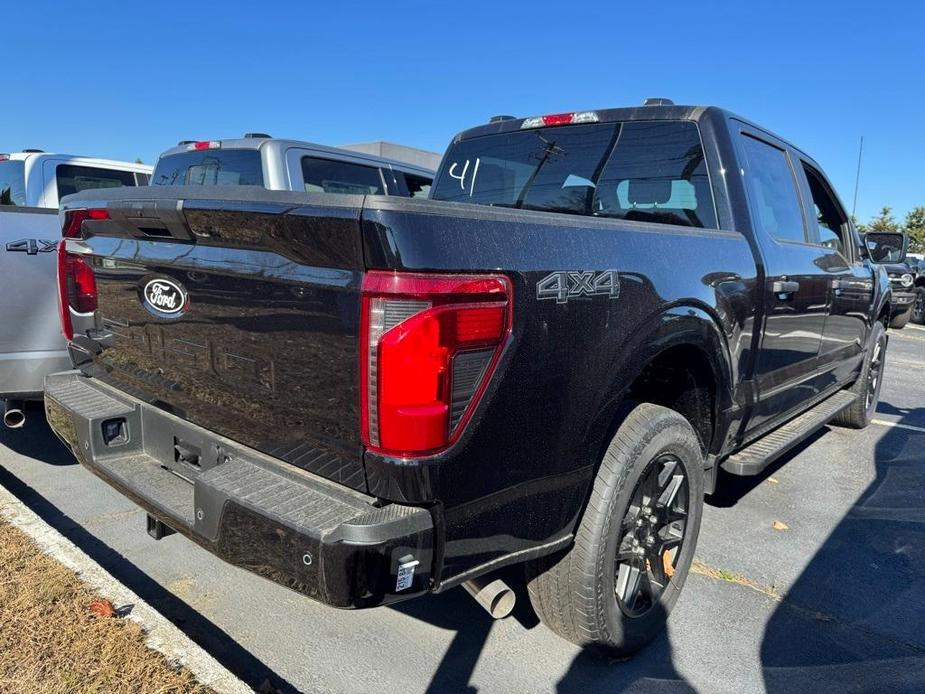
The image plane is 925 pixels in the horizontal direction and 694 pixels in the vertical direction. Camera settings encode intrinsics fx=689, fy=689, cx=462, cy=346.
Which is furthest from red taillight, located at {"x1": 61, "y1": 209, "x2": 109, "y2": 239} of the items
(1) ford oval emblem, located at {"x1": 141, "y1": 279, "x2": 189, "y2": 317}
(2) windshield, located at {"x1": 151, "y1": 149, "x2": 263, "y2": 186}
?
(2) windshield, located at {"x1": 151, "y1": 149, "x2": 263, "y2": 186}

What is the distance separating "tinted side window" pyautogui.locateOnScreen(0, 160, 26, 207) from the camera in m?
6.11

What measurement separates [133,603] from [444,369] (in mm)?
1731

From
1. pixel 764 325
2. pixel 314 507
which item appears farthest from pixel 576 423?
pixel 764 325

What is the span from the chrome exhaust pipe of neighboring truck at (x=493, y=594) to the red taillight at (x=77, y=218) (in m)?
1.81

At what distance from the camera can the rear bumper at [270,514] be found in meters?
1.65

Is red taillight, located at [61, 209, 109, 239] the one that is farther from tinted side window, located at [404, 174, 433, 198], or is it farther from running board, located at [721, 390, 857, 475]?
tinted side window, located at [404, 174, 433, 198]

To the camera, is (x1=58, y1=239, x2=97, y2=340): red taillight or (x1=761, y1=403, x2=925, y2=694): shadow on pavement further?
(x1=58, y1=239, x2=97, y2=340): red taillight

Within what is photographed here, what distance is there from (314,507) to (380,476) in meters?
0.20

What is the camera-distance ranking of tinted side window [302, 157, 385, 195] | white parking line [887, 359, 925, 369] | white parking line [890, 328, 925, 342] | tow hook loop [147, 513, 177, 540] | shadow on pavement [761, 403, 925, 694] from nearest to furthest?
tow hook loop [147, 513, 177, 540] → shadow on pavement [761, 403, 925, 694] → tinted side window [302, 157, 385, 195] → white parking line [887, 359, 925, 369] → white parking line [890, 328, 925, 342]

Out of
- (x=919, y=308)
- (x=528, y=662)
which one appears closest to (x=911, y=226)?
(x=919, y=308)

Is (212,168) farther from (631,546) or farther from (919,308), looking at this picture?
(919,308)

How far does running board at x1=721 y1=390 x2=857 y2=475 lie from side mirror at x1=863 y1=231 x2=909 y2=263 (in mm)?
1149

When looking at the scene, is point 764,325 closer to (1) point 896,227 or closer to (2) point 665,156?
(2) point 665,156

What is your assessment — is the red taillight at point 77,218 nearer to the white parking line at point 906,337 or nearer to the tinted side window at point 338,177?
the tinted side window at point 338,177
